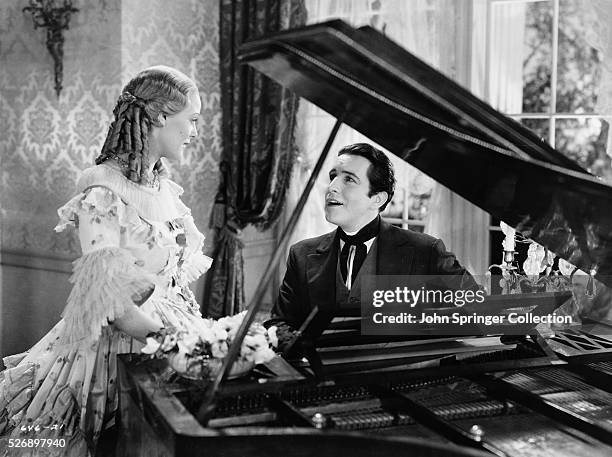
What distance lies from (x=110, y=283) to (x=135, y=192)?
360 mm

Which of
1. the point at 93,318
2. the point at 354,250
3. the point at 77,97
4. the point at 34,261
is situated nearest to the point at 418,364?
the point at 354,250

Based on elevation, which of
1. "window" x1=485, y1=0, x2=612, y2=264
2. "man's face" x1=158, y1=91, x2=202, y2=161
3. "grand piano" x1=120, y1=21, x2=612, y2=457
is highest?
"window" x1=485, y1=0, x2=612, y2=264

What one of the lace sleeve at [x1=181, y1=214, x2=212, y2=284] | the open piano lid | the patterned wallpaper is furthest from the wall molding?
the open piano lid

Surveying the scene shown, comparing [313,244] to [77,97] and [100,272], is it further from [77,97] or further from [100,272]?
[77,97]

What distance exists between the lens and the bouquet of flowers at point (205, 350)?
6.61ft

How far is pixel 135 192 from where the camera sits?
271cm

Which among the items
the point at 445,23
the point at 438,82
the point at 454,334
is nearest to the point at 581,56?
the point at 445,23

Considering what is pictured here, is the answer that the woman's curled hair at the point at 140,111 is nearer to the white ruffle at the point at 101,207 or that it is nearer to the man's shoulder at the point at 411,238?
the white ruffle at the point at 101,207

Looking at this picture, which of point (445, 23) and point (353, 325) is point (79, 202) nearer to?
point (353, 325)

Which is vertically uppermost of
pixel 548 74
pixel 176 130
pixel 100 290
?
pixel 548 74

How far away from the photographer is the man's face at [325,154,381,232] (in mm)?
2961

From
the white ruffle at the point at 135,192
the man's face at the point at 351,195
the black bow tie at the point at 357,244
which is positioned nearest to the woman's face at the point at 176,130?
the white ruffle at the point at 135,192

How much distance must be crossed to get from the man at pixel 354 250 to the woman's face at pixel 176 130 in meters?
0.58

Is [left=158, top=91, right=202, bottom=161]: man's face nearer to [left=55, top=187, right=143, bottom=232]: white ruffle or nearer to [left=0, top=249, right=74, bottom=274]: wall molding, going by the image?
[left=55, top=187, right=143, bottom=232]: white ruffle
